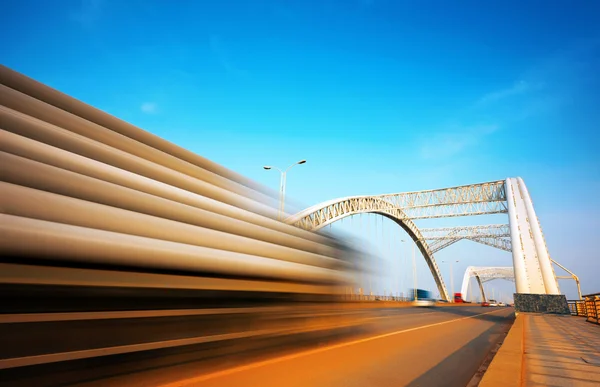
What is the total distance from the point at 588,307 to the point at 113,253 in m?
19.3

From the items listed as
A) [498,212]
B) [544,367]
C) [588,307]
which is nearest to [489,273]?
[498,212]

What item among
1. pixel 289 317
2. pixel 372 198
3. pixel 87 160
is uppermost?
pixel 372 198

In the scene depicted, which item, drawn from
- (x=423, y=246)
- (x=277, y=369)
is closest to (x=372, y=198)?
(x=423, y=246)

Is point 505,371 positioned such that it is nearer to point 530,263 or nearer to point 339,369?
point 339,369

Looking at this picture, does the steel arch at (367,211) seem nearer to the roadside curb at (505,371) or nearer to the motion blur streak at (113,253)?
the roadside curb at (505,371)

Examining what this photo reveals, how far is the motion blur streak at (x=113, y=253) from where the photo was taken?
1.47 m

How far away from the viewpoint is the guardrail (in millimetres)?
11555

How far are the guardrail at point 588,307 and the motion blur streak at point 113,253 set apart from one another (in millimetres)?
13512

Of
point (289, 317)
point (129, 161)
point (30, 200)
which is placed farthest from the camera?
point (289, 317)

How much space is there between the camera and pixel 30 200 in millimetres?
1484

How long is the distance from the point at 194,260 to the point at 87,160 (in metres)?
0.86

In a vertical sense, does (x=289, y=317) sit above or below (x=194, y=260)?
below

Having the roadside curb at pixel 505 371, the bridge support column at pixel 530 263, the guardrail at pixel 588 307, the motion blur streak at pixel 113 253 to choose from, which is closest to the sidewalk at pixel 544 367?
the roadside curb at pixel 505 371

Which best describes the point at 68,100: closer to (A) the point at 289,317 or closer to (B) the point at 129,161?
(B) the point at 129,161
